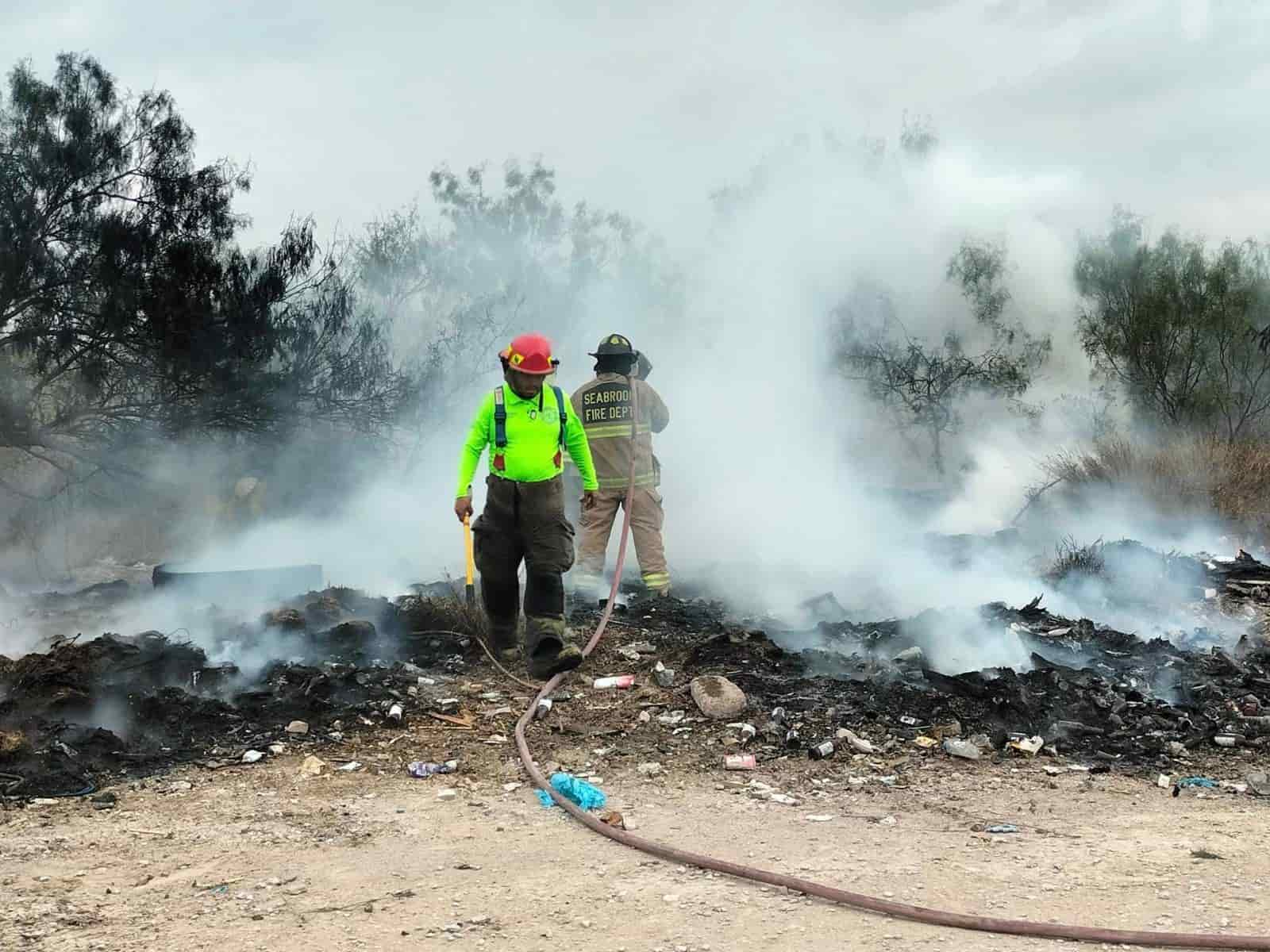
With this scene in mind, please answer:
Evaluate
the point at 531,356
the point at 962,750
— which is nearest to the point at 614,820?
the point at 962,750

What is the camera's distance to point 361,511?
13.7 metres

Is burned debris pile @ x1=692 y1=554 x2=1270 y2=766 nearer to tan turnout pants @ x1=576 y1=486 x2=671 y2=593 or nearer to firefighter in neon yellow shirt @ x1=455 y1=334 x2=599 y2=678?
firefighter in neon yellow shirt @ x1=455 y1=334 x2=599 y2=678

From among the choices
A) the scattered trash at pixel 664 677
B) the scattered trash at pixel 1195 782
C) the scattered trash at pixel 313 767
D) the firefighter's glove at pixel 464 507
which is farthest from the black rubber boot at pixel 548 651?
the scattered trash at pixel 1195 782

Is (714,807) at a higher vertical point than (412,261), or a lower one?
lower

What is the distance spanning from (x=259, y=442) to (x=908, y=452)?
11.8 m

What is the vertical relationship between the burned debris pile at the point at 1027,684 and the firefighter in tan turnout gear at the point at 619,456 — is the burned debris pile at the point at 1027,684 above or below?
below

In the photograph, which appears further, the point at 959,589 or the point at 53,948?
the point at 959,589

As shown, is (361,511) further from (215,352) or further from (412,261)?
(412,261)

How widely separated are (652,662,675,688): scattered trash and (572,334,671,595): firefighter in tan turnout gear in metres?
1.92

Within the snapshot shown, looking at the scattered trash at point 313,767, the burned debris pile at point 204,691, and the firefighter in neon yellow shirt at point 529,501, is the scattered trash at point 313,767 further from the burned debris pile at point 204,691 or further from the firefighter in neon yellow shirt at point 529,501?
the firefighter in neon yellow shirt at point 529,501

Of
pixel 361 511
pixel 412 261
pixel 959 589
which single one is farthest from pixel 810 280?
pixel 959 589

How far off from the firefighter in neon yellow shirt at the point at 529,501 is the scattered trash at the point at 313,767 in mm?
1509

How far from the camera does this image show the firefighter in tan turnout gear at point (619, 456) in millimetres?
7988

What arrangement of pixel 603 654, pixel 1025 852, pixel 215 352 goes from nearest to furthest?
pixel 1025 852 < pixel 603 654 < pixel 215 352
